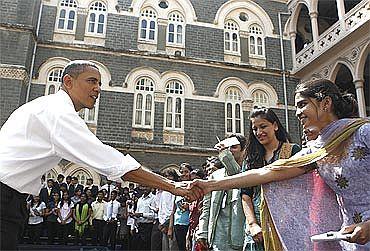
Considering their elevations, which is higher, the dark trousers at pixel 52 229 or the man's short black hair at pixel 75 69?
the man's short black hair at pixel 75 69

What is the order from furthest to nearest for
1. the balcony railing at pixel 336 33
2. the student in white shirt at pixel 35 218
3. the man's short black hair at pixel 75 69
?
the balcony railing at pixel 336 33 < the student in white shirt at pixel 35 218 < the man's short black hair at pixel 75 69

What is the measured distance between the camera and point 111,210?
9.26 metres

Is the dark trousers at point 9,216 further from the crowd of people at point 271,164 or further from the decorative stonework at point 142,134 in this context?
the decorative stonework at point 142,134

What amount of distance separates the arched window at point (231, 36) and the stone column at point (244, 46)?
0.18 m

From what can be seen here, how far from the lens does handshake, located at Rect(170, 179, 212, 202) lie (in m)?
2.91

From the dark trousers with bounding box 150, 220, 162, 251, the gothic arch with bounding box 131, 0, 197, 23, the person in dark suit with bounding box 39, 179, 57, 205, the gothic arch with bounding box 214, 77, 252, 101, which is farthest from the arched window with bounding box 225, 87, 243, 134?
the dark trousers with bounding box 150, 220, 162, 251

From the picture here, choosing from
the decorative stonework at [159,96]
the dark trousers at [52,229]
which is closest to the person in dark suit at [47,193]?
the dark trousers at [52,229]

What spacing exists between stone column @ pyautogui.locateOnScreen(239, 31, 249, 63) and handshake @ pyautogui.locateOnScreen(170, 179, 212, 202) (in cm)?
1338

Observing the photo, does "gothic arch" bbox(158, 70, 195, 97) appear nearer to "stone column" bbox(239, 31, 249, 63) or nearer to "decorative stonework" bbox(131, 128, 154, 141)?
"decorative stonework" bbox(131, 128, 154, 141)

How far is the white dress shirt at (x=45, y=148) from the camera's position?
2.34m

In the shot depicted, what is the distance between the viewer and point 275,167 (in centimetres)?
253

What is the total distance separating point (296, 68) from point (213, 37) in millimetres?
3770

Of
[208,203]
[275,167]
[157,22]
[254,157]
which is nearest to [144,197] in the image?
[208,203]

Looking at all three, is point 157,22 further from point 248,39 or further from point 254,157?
point 254,157
